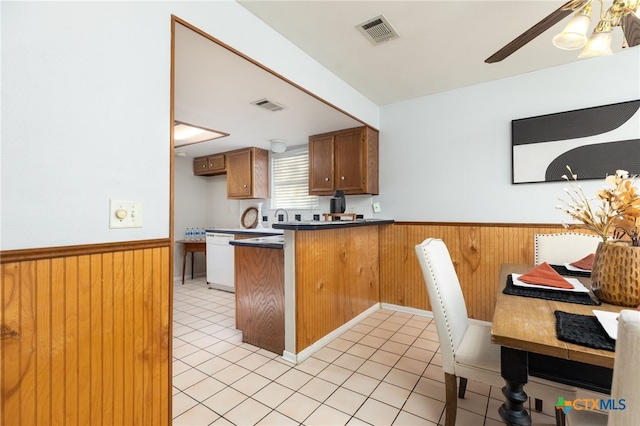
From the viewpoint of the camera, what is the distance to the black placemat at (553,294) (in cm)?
122

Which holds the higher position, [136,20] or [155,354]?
[136,20]

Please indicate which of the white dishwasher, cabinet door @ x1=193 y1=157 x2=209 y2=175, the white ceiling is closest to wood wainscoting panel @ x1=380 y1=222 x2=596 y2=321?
the white ceiling

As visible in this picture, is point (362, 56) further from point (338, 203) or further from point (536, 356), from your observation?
point (536, 356)

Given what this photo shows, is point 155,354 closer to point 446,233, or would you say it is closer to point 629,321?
point 629,321

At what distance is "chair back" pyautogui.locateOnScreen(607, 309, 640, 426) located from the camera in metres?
0.58

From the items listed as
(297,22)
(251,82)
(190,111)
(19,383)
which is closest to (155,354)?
(19,383)

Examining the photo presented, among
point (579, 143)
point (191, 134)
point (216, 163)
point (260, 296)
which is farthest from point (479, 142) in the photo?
point (216, 163)

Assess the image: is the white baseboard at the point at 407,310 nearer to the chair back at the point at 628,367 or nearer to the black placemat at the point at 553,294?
the black placemat at the point at 553,294

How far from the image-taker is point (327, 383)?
2.00 m

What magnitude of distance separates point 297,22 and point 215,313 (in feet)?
10.4

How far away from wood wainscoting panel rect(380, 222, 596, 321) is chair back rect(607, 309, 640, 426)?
2.47 meters

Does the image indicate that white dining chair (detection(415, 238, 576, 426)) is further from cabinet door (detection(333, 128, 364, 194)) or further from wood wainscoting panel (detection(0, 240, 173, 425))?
cabinet door (detection(333, 128, 364, 194))

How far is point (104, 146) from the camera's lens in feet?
3.80

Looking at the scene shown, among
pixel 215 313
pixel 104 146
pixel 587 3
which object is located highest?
pixel 587 3
